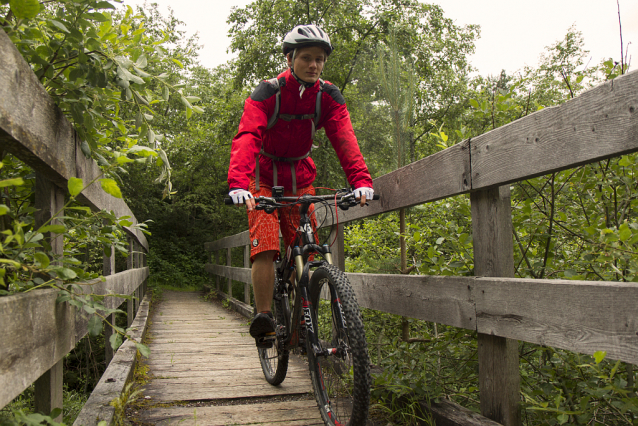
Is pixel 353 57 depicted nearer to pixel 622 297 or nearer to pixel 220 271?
pixel 220 271

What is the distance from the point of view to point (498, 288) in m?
1.61

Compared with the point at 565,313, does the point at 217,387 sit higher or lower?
lower

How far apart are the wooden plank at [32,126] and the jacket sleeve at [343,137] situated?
4.17 ft

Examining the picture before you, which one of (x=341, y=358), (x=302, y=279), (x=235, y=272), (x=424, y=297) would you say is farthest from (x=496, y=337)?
(x=235, y=272)

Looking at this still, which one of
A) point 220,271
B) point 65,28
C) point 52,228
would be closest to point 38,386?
point 52,228

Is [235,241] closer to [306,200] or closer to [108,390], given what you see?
[108,390]

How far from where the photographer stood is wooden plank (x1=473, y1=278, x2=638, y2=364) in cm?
114

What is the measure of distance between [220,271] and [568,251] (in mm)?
7219

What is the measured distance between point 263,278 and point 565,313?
1.69 metres

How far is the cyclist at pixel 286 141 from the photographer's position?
2326 mm

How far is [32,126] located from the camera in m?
1.22

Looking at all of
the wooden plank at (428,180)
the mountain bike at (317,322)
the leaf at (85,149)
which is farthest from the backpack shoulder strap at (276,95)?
the leaf at (85,149)

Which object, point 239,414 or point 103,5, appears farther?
point 239,414

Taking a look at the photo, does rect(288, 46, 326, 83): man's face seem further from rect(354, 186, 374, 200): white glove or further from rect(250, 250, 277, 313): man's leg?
rect(250, 250, 277, 313): man's leg
